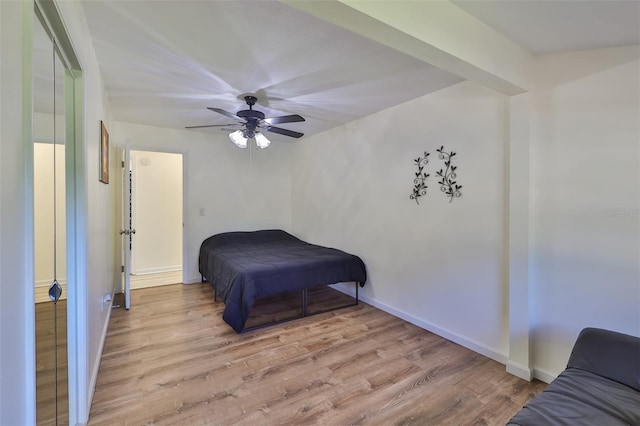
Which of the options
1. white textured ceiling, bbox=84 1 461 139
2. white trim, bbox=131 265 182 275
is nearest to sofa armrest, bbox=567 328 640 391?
white textured ceiling, bbox=84 1 461 139

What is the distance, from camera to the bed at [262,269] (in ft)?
9.49

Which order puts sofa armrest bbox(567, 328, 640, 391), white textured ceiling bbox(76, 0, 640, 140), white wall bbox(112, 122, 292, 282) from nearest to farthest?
sofa armrest bbox(567, 328, 640, 391)
white textured ceiling bbox(76, 0, 640, 140)
white wall bbox(112, 122, 292, 282)

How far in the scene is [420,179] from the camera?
3.00 meters

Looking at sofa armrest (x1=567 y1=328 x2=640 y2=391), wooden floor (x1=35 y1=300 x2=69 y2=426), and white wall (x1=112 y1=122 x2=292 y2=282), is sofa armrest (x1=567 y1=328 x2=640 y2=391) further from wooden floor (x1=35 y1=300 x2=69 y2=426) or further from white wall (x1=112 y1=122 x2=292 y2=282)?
white wall (x1=112 y1=122 x2=292 y2=282)

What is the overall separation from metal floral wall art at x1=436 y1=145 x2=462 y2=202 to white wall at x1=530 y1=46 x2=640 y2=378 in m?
0.65

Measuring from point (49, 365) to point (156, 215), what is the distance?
4275 millimetres

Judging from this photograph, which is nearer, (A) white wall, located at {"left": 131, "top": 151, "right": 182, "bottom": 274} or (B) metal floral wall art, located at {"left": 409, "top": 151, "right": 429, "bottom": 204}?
(B) metal floral wall art, located at {"left": 409, "top": 151, "right": 429, "bottom": 204}

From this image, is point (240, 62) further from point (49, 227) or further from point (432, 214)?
point (432, 214)

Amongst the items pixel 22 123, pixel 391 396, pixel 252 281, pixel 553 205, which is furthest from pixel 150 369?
pixel 553 205

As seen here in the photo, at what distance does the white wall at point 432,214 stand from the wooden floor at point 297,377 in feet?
0.96

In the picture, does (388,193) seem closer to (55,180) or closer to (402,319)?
(402,319)

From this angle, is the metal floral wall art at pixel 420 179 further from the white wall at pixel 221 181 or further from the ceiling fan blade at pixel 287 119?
the white wall at pixel 221 181

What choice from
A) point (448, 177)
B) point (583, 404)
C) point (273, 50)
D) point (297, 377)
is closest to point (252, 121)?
point (273, 50)

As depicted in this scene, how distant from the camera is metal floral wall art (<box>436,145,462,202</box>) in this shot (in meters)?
2.70
